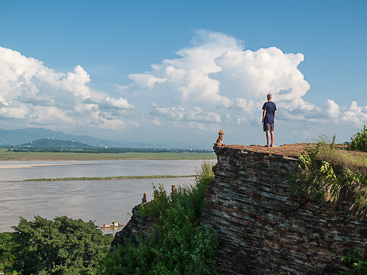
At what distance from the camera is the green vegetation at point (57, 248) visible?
2004cm

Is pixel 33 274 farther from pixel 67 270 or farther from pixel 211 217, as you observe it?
pixel 211 217

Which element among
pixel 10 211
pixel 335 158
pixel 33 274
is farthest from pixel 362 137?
pixel 10 211

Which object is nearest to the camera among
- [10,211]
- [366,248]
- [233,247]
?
[366,248]

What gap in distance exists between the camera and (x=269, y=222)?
22.0 ft

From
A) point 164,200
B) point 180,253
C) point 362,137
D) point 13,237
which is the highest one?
point 362,137

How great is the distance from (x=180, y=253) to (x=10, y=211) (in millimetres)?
43426

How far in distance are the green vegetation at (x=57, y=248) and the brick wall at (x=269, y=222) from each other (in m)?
14.9

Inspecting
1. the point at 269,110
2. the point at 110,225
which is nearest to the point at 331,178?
the point at 269,110

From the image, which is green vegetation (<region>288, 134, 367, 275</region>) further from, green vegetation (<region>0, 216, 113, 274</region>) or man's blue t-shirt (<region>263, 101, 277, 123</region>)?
green vegetation (<region>0, 216, 113, 274</region>)

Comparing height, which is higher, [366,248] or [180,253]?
[366,248]

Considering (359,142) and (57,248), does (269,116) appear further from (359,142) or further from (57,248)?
(57,248)

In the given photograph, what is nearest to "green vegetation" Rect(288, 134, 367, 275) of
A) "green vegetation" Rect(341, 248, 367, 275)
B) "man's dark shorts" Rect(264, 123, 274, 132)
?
"green vegetation" Rect(341, 248, 367, 275)

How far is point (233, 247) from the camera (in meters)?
7.26

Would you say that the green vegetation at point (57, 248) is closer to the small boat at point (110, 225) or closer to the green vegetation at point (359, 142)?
the small boat at point (110, 225)
